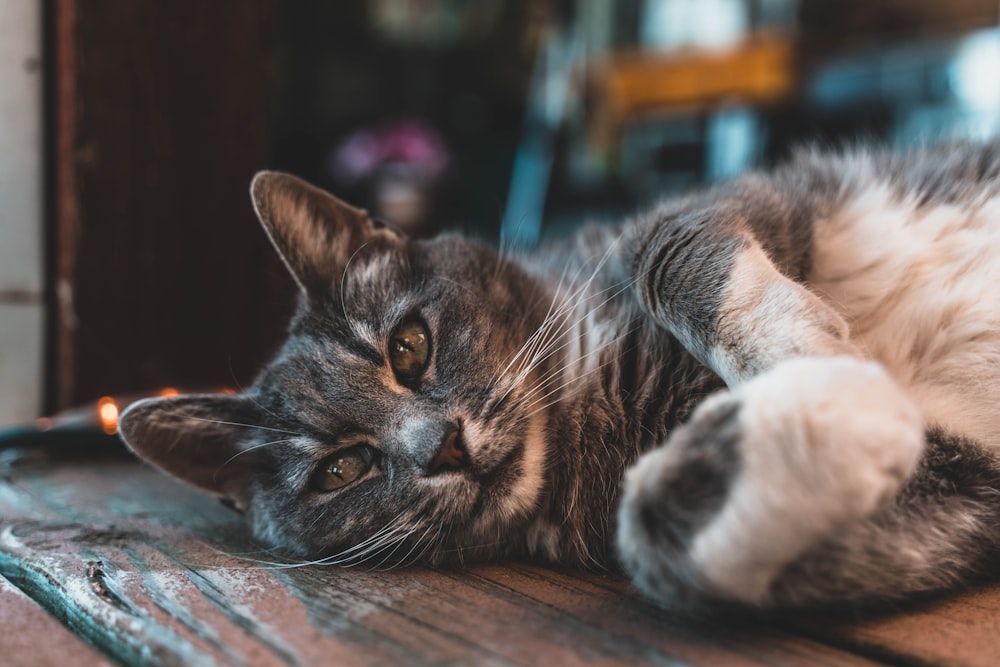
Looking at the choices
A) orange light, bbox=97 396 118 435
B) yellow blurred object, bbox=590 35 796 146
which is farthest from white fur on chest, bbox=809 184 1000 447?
yellow blurred object, bbox=590 35 796 146

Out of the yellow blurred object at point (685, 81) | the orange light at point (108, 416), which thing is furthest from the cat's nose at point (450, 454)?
the yellow blurred object at point (685, 81)

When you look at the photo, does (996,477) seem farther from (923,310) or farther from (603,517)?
(603,517)

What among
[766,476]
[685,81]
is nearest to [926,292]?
[766,476]

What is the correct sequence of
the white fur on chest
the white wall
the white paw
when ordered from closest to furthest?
1. the white paw
2. the white fur on chest
3. the white wall

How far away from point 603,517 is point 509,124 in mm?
6949

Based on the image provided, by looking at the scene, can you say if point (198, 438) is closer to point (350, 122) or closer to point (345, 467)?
point (345, 467)

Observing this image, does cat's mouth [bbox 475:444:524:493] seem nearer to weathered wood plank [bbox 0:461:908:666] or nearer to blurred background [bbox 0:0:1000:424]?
Answer: weathered wood plank [bbox 0:461:908:666]

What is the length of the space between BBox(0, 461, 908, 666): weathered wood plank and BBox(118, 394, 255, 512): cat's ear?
0.15 m

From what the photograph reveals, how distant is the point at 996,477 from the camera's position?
1.27m

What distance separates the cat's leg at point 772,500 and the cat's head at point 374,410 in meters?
0.34

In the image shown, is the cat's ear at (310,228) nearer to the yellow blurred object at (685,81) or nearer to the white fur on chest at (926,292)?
the white fur on chest at (926,292)

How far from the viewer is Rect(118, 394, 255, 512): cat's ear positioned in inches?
60.3

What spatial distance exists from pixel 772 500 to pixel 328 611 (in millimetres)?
546

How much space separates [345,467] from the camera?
1.43m
